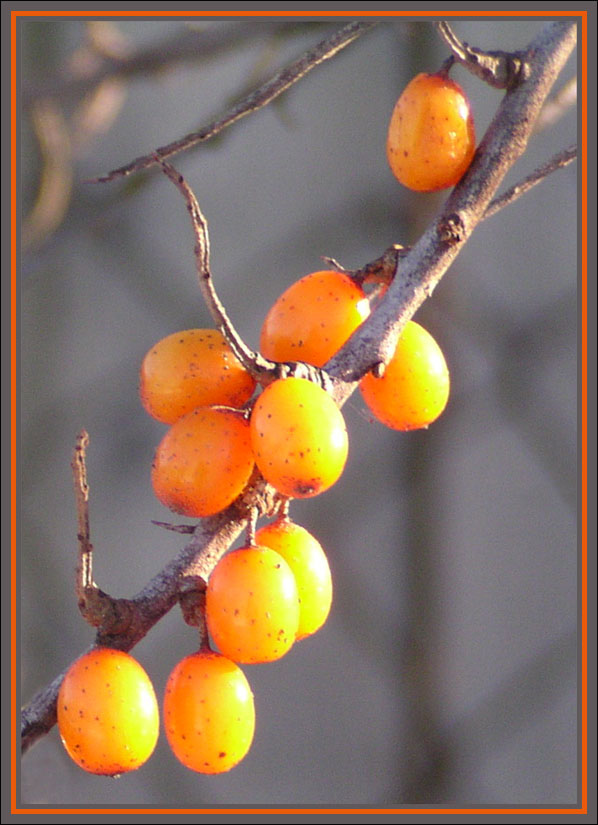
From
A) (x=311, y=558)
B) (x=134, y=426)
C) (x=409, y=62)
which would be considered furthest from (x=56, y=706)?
(x=409, y=62)

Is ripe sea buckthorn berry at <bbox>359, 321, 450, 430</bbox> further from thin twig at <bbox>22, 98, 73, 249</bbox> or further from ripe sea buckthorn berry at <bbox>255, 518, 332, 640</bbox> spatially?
thin twig at <bbox>22, 98, 73, 249</bbox>

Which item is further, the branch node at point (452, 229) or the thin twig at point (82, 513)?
the branch node at point (452, 229)

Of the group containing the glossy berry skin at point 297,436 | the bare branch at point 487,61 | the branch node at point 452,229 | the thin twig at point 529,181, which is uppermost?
the bare branch at point 487,61

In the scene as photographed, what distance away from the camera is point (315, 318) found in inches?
16.2

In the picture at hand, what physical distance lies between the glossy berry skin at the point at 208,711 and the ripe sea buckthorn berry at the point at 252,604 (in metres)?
0.02

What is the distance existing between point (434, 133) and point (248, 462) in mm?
181

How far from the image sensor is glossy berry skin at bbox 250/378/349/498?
0.33 metres

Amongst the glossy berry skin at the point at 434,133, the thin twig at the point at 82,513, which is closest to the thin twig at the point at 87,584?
the thin twig at the point at 82,513

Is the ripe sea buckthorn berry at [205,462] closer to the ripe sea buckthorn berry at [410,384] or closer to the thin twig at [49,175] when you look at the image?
the ripe sea buckthorn berry at [410,384]

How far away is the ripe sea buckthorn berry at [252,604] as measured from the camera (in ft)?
1.12

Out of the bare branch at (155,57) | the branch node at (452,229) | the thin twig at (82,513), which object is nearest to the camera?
the thin twig at (82,513)

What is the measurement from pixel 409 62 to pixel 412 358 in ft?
3.16

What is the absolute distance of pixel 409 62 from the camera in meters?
1.24

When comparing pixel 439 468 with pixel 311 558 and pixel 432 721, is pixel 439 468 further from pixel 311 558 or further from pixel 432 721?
pixel 311 558
